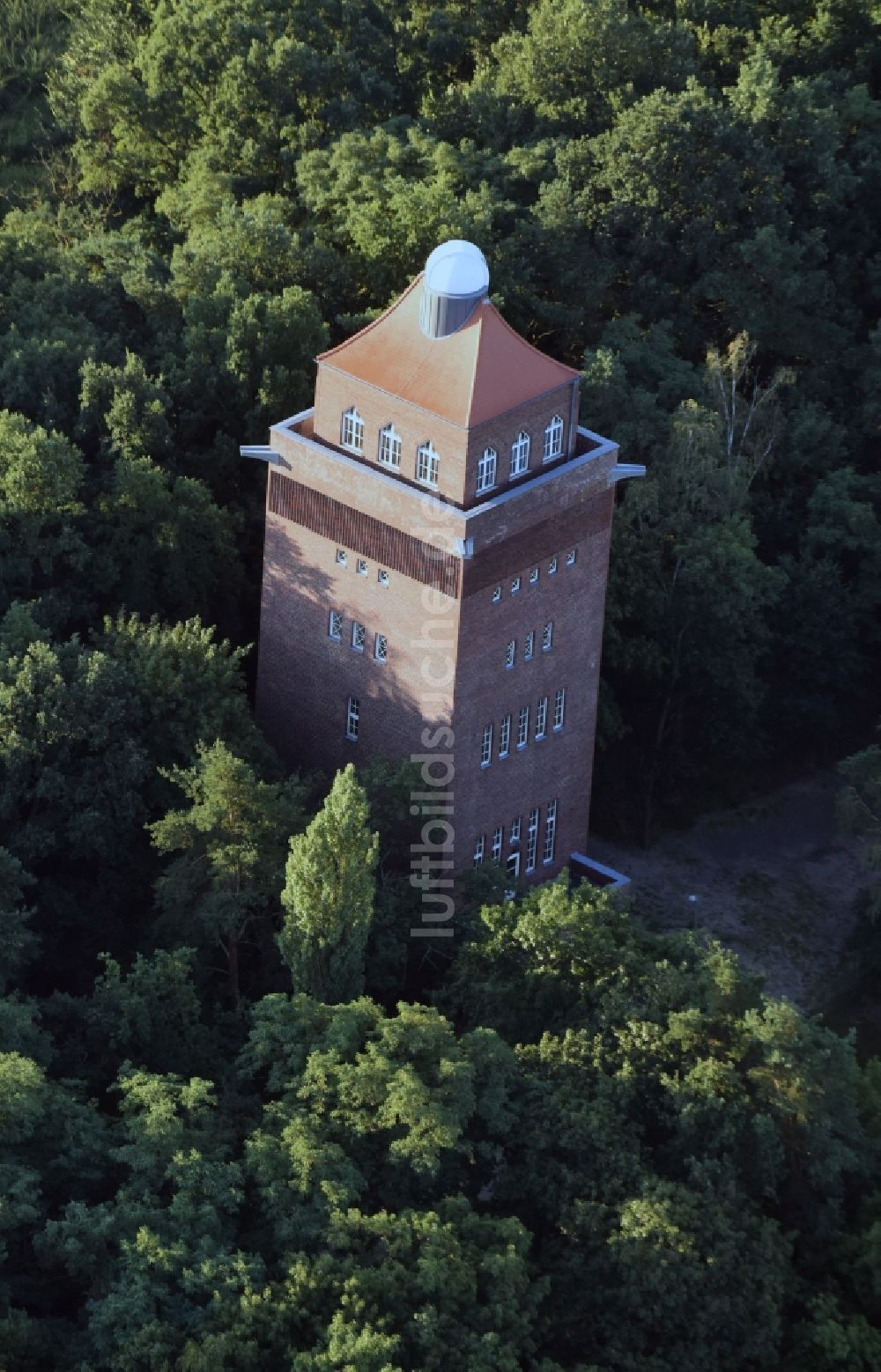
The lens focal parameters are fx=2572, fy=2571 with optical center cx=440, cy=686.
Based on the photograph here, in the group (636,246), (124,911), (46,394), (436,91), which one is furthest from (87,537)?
(436,91)

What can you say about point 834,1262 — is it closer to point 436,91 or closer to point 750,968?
point 750,968

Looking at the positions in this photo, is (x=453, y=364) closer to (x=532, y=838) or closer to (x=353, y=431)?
(x=353, y=431)

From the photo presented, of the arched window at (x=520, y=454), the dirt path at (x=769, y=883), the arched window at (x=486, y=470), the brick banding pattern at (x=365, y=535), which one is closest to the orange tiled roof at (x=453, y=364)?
the arched window at (x=486, y=470)

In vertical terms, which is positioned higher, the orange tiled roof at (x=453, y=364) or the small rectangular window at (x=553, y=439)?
the orange tiled roof at (x=453, y=364)

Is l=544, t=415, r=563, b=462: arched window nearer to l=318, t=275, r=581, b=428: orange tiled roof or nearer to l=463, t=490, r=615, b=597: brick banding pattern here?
l=318, t=275, r=581, b=428: orange tiled roof

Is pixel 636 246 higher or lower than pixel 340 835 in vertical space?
higher

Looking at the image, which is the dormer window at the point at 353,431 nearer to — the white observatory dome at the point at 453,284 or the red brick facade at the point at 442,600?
the red brick facade at the point at 442,600

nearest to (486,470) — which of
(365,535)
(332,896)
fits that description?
(365,535)
